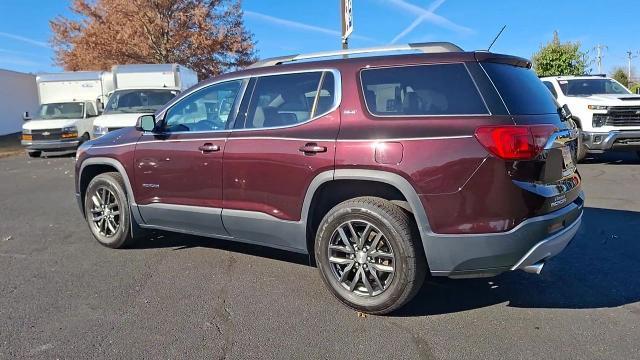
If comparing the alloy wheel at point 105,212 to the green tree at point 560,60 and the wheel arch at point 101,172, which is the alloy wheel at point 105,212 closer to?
the wheel arch at point 101,172

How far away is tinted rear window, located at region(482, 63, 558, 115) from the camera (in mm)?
3440

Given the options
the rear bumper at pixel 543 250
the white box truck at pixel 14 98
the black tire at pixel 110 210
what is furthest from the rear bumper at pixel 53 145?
the rear bumper at pixel 543 250

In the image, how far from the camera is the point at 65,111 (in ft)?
58.2

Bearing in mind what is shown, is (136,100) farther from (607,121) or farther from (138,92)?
(607,121)

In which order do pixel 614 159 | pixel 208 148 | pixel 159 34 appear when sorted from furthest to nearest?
pixel 159 34 < pixel 614 159 < pixel 208 148

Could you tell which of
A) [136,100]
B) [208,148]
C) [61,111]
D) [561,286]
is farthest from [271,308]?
[61,111]

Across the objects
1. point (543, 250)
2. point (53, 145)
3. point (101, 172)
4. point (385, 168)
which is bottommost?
point (53, 145)

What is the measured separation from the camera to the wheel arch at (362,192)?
11.3ft

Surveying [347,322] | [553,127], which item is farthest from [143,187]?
[553,127]

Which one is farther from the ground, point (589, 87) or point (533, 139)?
point (589, 87)

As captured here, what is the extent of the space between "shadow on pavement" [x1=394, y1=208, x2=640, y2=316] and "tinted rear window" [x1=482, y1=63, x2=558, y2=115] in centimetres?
142

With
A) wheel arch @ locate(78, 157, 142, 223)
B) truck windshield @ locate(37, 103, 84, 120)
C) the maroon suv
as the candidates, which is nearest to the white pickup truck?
the maroon suv

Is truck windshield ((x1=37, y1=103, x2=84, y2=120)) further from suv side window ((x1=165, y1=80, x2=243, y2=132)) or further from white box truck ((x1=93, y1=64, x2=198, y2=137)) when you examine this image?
suv side window ((x1=165, y1=80, x2=243, y2=132))

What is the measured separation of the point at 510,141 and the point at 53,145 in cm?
1666
